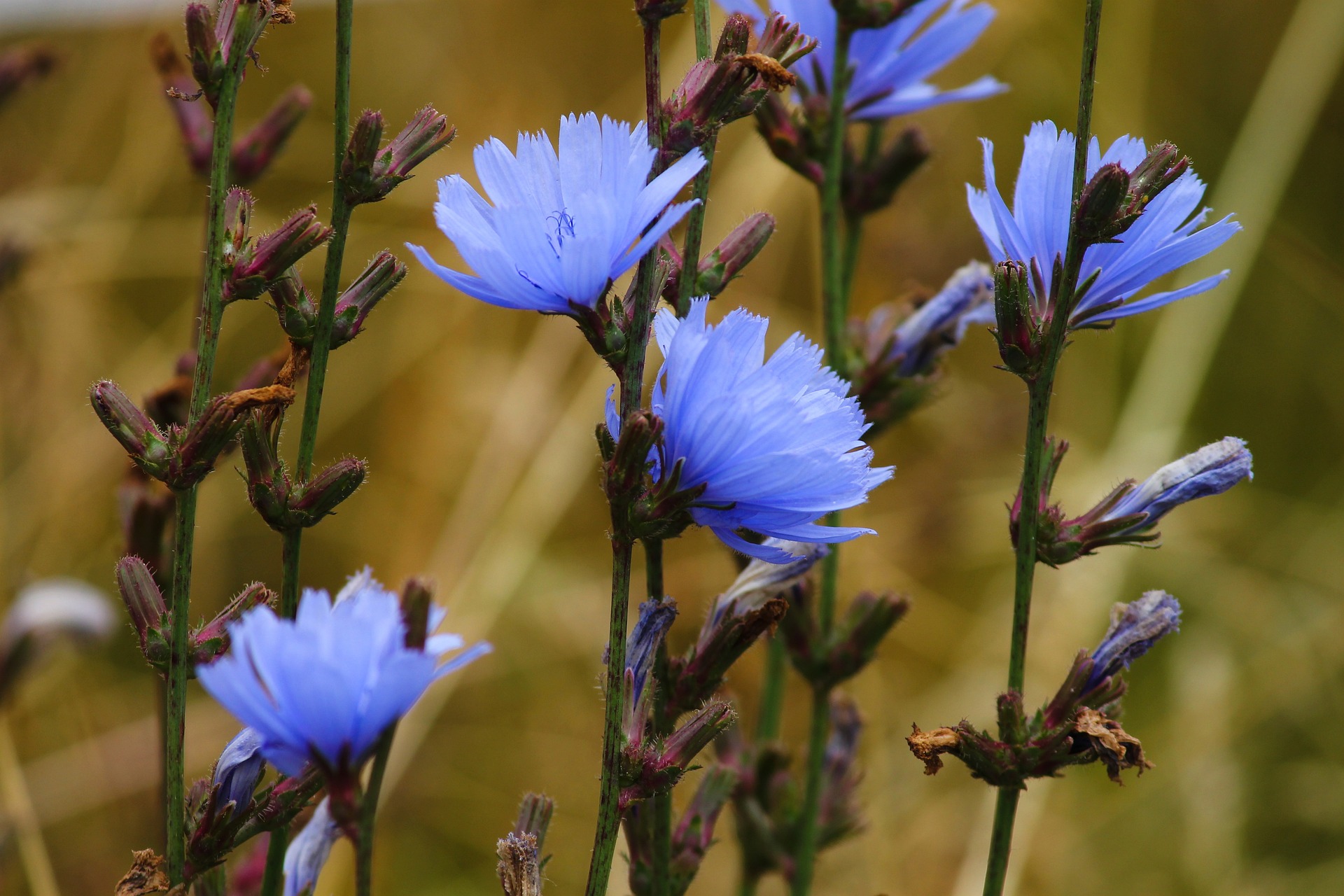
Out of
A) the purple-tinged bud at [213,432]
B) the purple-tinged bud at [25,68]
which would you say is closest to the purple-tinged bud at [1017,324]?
the purple-tinged bud at [213,432]

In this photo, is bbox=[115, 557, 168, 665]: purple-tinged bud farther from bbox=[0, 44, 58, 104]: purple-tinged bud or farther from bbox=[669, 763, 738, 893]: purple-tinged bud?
bbox=[0, 44, 58, 104]: purple-tinged bud

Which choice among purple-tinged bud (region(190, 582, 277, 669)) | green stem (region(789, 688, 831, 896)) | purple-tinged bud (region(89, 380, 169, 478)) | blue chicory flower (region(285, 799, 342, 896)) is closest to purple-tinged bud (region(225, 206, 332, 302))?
purple-tinged bud (region(89, 380, 169, 478))

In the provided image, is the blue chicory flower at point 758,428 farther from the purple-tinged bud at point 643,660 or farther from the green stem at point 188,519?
the green stem at point 188,519

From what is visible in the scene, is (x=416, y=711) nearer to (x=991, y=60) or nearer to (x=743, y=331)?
(x=743, y=331)

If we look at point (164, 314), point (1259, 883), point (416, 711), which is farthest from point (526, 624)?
point (1259, 883)

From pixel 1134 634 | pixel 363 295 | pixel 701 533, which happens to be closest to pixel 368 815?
pixel 363 295

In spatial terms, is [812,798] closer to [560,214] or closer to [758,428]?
[758,428]
